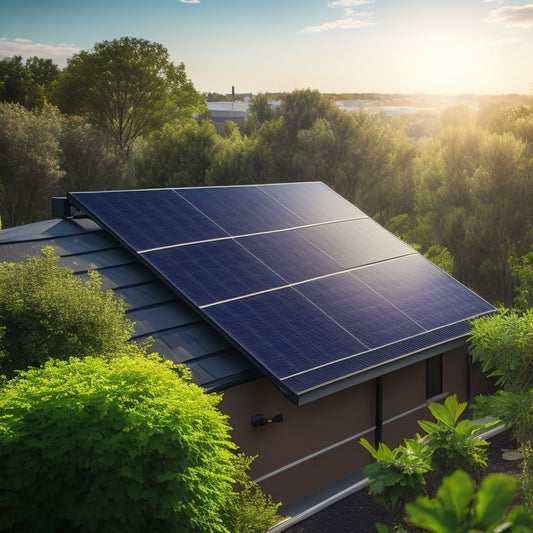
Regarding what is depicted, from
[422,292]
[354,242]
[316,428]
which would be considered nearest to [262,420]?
[316,428]

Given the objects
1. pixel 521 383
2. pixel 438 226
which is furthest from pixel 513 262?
pixel 521 383

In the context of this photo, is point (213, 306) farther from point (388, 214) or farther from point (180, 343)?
point (388, 214)

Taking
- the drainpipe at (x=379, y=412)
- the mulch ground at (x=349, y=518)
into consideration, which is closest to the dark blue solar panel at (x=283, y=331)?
the drainpipe at (x=379, y=412)

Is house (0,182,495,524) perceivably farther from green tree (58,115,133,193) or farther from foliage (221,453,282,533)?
green tree (58,115,133,193)

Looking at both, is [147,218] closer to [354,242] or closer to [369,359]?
[354,242]

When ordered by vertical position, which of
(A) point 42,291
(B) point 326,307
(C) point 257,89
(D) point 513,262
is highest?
(C) point 257,89

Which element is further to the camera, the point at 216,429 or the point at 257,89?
the point at 257,89

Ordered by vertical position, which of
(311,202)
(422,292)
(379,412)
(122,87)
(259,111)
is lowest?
(379,412)
